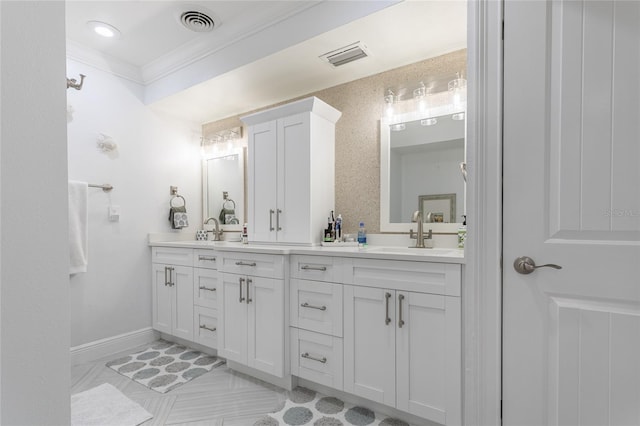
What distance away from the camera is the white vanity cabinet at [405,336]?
1499mm

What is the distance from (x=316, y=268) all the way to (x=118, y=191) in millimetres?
2088

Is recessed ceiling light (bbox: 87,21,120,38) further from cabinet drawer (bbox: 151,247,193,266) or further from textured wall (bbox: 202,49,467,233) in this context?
cabinet drawer (bbox: 151,247,193,266)

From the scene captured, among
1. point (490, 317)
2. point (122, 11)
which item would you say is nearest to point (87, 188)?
point (122, 11)

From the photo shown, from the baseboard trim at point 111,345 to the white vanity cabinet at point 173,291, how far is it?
0.37ft

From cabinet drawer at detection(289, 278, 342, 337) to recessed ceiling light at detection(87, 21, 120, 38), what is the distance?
90.8 inches

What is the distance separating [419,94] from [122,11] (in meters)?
2.15

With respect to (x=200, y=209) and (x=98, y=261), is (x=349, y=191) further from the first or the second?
(x=98, y=261)

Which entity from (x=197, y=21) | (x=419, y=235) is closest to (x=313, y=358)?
(x=419, y=235)

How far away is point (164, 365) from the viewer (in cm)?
243

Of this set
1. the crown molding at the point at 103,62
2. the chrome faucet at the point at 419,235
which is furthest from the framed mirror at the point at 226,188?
the chrome faucet at the point at 419,235

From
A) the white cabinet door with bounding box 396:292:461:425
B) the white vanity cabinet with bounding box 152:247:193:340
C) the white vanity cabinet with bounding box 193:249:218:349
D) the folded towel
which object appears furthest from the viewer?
the folded towel

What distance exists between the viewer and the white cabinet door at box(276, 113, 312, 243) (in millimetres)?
2307

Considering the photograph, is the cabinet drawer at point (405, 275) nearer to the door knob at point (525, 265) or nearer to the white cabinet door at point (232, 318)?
the door knob at point (525, 265)

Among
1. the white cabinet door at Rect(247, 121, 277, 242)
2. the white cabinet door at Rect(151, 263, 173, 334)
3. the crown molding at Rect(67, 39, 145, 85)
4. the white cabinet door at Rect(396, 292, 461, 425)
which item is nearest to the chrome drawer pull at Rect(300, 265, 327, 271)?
the white cabinet door at Rect(396, 292, 461, 425)
